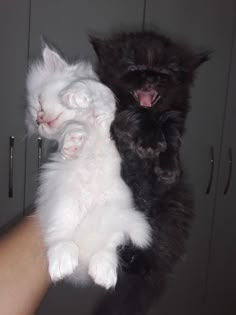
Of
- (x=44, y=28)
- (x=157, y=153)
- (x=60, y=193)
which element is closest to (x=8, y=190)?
(x=44, y=28)

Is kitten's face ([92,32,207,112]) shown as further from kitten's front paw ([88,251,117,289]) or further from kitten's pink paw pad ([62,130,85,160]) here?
kitten's front paw ([88,251,117,289])

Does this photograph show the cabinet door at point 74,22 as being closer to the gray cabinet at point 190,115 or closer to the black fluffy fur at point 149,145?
the gray cabinet at point 190,115

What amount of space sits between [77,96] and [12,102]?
3.43 ft

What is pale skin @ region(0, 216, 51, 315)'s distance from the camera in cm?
85

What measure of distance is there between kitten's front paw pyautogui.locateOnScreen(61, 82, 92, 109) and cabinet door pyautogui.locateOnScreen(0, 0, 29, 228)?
2.92ft

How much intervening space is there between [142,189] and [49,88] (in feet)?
1.08

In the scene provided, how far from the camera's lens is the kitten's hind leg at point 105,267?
757 millimetres

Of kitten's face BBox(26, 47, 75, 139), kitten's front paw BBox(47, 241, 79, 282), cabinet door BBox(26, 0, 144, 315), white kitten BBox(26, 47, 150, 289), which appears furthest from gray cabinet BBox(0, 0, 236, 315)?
kitten's front paw BBox(47, 241, 79, 282)

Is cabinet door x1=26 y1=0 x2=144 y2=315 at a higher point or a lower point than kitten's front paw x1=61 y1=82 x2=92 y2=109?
higher

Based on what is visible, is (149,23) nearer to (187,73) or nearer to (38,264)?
(187,73)

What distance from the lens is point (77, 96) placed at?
2.70ft

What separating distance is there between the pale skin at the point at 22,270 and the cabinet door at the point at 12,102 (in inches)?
33.7

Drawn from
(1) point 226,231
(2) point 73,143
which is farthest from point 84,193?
(1) point 226,231

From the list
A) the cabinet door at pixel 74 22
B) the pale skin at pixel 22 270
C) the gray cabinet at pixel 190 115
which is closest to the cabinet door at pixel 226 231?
the gray cabinet at pixel 190 115
